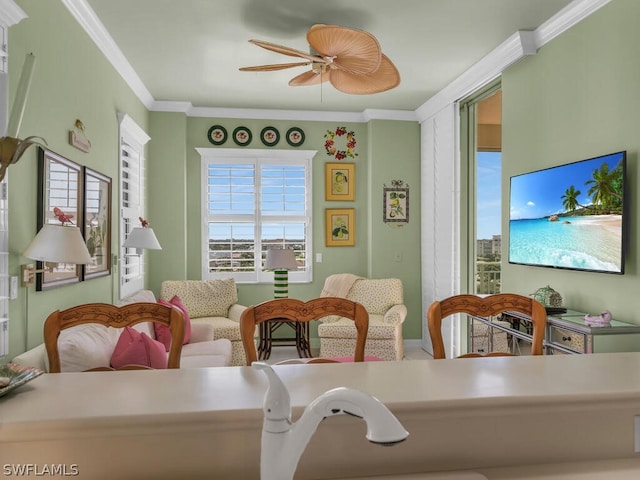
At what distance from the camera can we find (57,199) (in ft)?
9.30

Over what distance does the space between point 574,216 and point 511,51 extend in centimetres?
143

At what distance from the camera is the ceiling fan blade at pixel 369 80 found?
329 cm

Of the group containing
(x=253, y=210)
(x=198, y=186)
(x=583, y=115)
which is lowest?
(x=253, y=210)

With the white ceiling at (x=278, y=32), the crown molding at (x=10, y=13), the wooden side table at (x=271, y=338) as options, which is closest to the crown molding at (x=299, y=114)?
the white ceiling at (x=278, y=32)

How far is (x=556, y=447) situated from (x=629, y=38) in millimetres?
2597

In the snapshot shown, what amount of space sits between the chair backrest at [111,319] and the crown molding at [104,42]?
213 centimetres

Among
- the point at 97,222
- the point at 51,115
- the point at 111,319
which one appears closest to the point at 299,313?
the point at 111,319

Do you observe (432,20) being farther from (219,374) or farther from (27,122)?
(219,374)

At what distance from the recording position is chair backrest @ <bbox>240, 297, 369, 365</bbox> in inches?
67.2

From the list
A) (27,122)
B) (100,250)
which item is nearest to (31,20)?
(27,122)

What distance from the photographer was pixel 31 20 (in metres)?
2.49

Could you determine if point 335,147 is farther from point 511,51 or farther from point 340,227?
point 511,51

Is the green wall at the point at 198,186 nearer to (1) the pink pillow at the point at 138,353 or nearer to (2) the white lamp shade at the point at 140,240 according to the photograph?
(2) the white lamp shade at the point at 140,240

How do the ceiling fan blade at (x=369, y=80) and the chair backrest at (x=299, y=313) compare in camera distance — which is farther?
the ceiling fan blade at (x=369, y=80)
